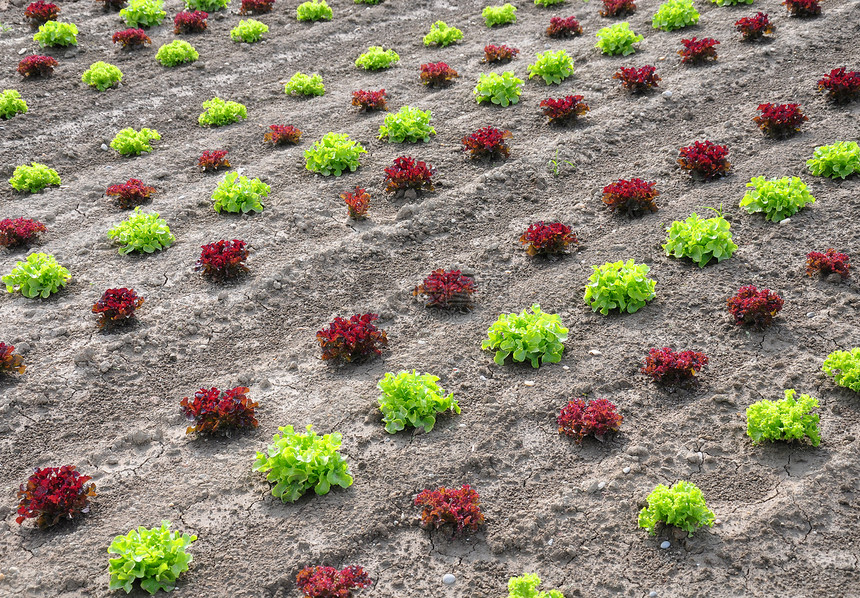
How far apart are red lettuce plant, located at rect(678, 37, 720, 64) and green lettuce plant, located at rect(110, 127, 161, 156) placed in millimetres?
8257

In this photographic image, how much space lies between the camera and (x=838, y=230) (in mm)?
8156

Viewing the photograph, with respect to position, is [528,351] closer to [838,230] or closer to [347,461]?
[347,461]

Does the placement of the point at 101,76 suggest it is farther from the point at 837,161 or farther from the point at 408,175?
the point at 837,161

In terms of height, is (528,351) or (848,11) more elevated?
(848,11)

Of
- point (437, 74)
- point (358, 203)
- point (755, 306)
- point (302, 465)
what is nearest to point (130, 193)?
point (358, 203)

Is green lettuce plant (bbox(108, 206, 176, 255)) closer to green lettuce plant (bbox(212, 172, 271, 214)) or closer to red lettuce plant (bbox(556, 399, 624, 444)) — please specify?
green lettuce plant (bbox(212, 172, 271, 214))

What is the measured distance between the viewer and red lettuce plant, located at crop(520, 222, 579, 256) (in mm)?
8289

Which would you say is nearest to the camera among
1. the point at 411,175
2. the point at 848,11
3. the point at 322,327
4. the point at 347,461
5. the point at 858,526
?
the point at 858,526

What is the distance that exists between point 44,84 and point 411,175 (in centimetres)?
706

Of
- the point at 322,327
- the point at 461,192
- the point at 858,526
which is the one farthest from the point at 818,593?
the point at 461,192

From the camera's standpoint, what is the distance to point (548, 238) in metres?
8.27

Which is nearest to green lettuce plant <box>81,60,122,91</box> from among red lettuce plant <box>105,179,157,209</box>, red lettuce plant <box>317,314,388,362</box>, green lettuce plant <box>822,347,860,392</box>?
red lettuce plant <box>105,179,157,209</box>

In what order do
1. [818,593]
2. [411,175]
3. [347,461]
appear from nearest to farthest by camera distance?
1. [818,593]
2. [347,461]
3. [411,175]

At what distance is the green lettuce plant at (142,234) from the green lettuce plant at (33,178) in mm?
1822
